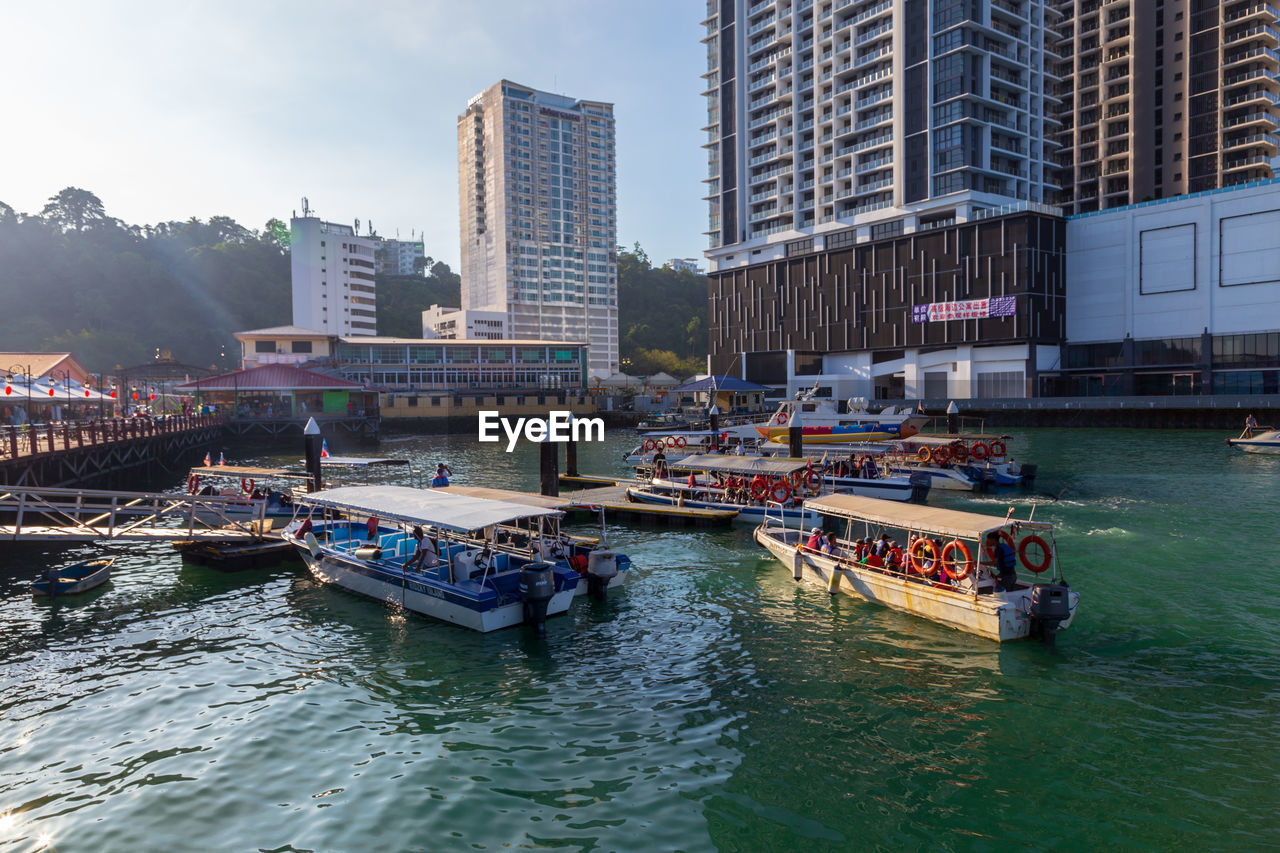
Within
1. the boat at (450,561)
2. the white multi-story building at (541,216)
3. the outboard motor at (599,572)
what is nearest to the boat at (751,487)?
the boat at (450,561)

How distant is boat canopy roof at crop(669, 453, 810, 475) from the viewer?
103 ft

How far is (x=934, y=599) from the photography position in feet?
59.6

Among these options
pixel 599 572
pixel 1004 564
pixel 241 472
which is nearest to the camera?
pixel 1004 564

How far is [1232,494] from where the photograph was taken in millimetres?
34781

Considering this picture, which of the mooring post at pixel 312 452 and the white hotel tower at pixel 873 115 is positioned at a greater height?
the white hotel tower at pixel 873 115

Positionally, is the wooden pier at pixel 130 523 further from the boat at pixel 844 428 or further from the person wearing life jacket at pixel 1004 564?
the boat at pixel 844 428

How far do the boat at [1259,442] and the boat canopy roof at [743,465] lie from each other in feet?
125

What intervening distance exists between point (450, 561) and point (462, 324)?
120565mm

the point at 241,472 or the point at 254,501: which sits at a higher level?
the point at 241,472

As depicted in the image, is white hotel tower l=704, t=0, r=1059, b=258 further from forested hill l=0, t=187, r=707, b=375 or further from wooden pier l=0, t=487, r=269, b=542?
wooden pier l=0, t=487, r=269, b=542

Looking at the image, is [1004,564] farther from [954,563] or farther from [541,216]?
[541,216]

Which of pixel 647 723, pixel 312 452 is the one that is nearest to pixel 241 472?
pixel 312 452

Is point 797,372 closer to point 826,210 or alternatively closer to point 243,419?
point 826,210

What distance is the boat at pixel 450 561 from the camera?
18188 millimetres
